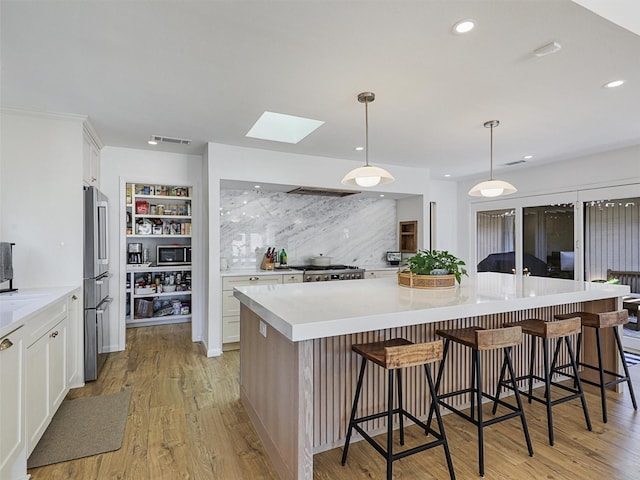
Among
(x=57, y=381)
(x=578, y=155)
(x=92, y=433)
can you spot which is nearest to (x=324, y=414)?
(x=92, y=433)

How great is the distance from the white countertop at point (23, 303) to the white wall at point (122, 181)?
1.22 m

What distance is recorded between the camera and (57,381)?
2588 millimetres

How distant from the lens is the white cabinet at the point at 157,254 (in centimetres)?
531

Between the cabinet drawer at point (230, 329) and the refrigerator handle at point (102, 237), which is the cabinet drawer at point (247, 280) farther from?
the refrigerator handle at point (102, 237)

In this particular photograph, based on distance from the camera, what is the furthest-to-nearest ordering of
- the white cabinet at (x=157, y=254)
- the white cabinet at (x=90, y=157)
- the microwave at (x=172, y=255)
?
1. the microwave at (x=172, y=255)
2. the white cabinet at (x=157, y=254)
3. the white cabinet at (x=90, y=157)

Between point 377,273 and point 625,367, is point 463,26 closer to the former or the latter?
point 625,367

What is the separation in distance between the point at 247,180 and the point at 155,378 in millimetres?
2353

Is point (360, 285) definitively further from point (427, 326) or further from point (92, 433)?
point (92, 433)

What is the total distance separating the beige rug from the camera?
7.23ft

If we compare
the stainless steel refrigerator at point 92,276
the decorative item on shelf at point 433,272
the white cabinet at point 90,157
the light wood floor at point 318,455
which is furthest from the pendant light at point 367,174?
the white cabinet at point 90,157

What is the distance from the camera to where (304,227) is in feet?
17.7

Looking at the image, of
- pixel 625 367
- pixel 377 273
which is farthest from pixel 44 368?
pixel 625 367

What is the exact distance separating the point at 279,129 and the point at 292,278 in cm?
186

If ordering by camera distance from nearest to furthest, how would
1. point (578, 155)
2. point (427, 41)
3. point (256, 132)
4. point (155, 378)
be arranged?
point (427, 41) → point (155, 378) → point (256, 132) → point (578, 155)
